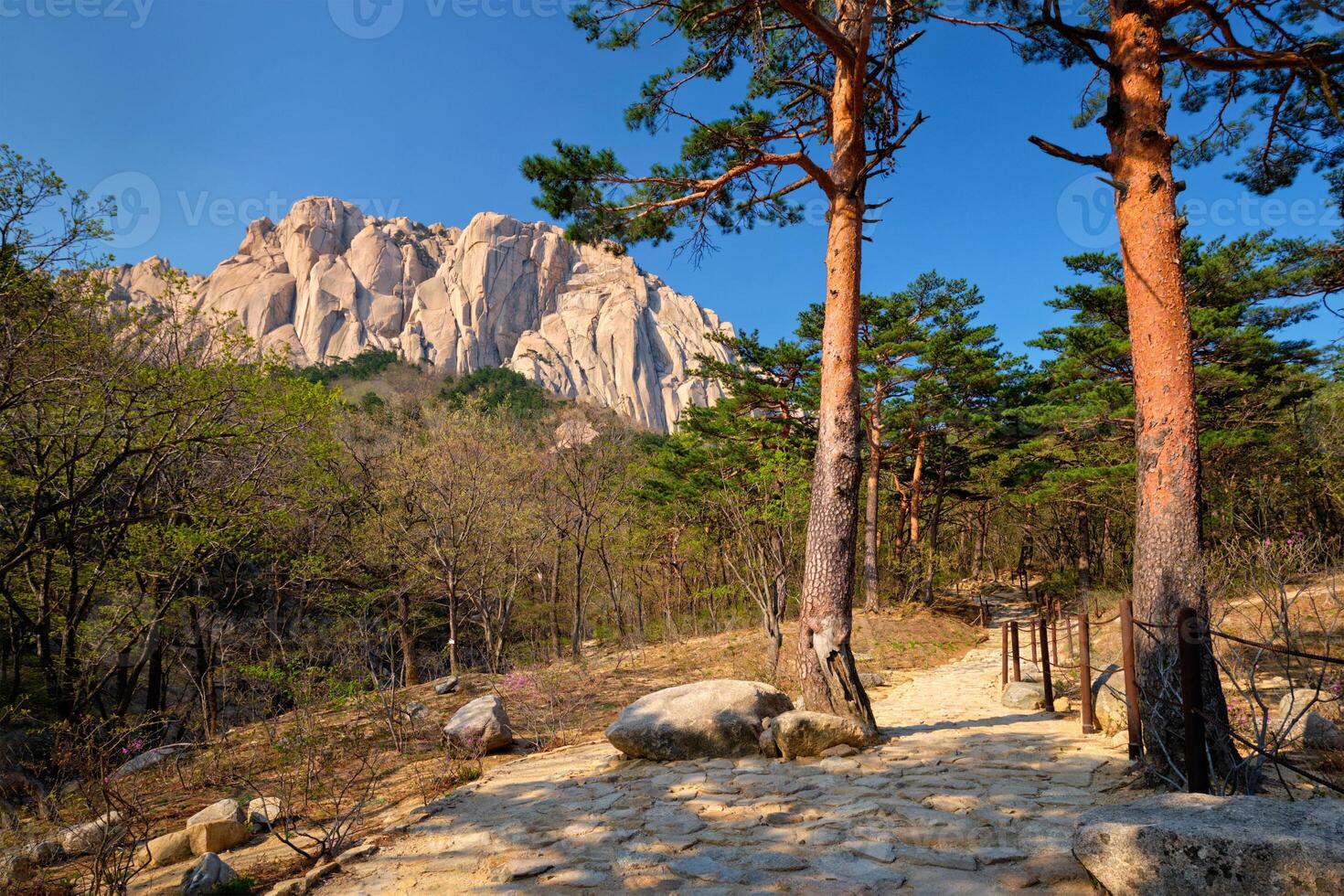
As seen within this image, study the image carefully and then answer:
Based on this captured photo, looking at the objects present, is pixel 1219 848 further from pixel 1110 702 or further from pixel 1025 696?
pixel 1025 696

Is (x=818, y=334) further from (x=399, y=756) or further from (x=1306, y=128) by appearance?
(x=399, y=756)

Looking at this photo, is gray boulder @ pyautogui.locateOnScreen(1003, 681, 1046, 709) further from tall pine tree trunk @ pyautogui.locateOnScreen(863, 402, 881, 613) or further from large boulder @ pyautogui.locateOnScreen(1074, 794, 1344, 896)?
tall pine tree trunk @ pyautogui.locateOnScreen(863, 402, 881, 613)

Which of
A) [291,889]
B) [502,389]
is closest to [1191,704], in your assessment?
[291,889]

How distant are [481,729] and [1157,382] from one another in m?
6.33

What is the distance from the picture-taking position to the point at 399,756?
671cm

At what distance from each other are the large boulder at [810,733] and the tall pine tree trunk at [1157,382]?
6.54ft

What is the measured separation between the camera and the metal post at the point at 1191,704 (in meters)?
3.10

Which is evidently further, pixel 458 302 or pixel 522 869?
pixel 458 302

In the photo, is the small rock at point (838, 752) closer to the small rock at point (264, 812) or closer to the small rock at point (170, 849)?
the small rock at point (264, 812)

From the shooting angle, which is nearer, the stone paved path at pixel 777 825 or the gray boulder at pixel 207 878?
the stone paved path at pixel 777 825

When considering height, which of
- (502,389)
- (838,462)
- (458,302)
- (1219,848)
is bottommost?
(1219,848)

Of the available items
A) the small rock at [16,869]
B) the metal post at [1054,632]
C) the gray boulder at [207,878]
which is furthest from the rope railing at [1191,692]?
the small rock at [16,869]

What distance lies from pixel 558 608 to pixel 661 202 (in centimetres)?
1882

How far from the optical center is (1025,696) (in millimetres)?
6605
